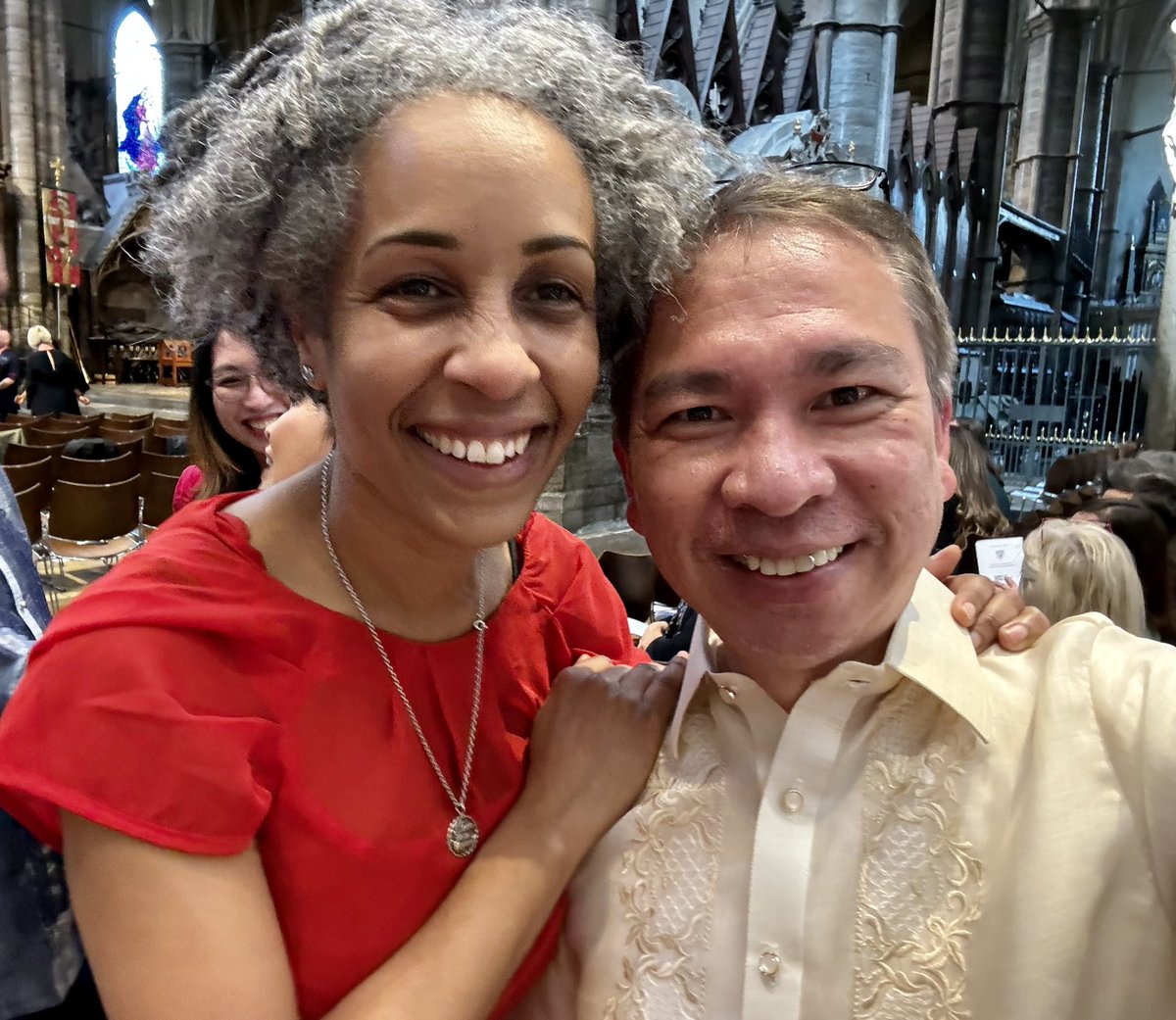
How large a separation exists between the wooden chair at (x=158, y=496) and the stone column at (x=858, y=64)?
6.42m

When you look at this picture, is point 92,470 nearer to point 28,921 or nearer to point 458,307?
point 28,921

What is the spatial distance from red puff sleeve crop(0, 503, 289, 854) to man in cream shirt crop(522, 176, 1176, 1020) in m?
0.51

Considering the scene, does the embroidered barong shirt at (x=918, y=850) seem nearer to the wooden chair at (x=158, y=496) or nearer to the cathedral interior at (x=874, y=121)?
the wooden chair at (x=158, y=496)

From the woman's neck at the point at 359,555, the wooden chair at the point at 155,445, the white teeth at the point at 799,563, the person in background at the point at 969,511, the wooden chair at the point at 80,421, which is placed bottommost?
the wooden chair at the point at 80,421

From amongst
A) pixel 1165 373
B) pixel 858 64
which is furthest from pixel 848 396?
pixel 1165 373

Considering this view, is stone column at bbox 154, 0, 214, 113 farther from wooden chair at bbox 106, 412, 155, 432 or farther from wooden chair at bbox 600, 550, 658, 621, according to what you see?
wooden chair at bbox 600, 550, 658, 621

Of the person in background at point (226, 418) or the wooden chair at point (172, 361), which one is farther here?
the wooden chair at point (172, 361)

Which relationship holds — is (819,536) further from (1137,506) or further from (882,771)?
(1137,506)

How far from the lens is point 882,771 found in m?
1.03

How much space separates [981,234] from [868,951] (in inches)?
591

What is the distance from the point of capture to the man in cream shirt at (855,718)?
3.02 ft

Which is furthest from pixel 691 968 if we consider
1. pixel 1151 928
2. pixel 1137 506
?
pixel 1137 506

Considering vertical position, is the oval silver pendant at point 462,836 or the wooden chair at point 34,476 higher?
the oval silver pendant at point 462,836

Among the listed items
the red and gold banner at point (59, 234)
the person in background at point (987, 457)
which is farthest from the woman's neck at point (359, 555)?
the red and gold banner at point (59, 234)
